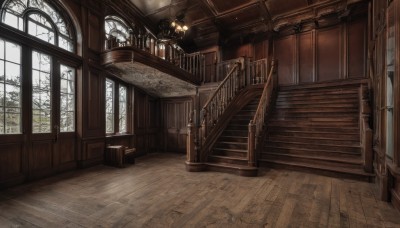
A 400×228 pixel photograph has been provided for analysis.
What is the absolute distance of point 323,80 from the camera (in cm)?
723

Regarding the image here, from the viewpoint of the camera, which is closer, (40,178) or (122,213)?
(122,213)

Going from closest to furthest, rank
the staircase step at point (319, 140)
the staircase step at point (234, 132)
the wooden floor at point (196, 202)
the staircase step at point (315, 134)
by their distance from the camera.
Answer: the wooden floor at point (196, 202) → the staircase step at point (319, 140) → the staircase step at point (315, 134) → the staircase step at point (234, 132)

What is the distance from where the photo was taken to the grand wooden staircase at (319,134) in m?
3.97

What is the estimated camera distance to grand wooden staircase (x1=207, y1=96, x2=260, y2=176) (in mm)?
4180

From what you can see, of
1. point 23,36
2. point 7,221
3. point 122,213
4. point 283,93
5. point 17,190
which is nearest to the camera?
point 7,221

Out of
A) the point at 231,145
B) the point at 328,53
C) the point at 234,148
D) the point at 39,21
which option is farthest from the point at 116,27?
the point at 328,53

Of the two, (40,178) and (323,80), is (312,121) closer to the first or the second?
(323,80)

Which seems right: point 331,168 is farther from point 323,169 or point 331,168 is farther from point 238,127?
point 238,127

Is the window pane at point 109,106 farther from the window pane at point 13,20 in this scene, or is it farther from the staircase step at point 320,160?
the staircase step at point 320,160

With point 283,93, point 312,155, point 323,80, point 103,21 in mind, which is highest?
point 103,21

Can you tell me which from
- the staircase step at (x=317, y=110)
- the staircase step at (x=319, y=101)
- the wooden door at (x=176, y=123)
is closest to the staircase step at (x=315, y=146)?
the staircase step at (x=317, y=110)

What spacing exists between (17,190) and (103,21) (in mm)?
4393

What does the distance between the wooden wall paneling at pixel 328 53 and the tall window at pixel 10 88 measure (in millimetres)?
8838

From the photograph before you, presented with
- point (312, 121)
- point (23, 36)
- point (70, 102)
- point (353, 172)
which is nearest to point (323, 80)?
point (312, 121)
